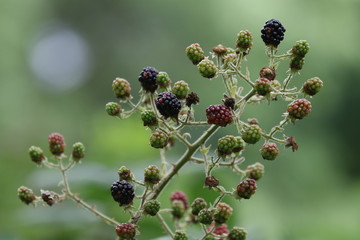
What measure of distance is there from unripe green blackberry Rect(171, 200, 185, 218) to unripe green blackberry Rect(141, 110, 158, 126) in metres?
0.46

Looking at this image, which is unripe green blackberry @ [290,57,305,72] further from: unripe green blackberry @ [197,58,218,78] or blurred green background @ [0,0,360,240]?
blurred green background @ [0,0,360,240]

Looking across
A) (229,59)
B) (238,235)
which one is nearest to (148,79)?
(229,59)

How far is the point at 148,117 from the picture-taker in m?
1.73

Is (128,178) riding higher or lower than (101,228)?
higher

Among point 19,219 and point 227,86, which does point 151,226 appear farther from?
point 227,86

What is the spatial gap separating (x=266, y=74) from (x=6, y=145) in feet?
28.5

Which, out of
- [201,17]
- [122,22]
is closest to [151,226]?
[201,17]

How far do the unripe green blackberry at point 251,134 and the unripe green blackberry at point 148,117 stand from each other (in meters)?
0.30

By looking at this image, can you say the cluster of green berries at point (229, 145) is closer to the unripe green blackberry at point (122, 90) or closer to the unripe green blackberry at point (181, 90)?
the unripe green blackberry at point (181, 90)

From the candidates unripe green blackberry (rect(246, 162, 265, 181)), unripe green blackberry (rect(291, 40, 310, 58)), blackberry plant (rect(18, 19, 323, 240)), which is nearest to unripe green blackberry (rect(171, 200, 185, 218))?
blackberry plant (rect(18, 19, 323, 240))

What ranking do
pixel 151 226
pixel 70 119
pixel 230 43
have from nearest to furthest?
pixel 151 226
pixel 230 43
pixel 70 119

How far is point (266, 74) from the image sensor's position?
5.66 feet

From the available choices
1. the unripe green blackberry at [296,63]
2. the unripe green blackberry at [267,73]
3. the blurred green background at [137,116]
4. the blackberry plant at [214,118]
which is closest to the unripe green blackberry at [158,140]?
the blackberry plant at [214,118]

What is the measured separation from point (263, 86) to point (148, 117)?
385mm
